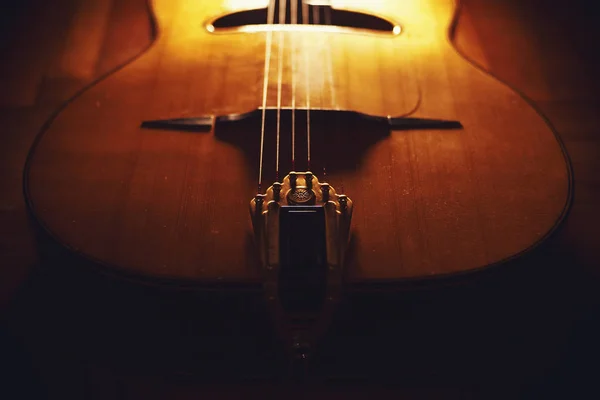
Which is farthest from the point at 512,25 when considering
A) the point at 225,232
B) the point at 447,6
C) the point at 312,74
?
the point at 225,232

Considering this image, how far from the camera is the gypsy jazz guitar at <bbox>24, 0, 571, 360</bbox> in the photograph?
0.80 meters

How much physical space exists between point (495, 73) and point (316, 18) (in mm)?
448

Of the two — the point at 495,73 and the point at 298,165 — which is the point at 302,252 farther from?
the point at 495,73

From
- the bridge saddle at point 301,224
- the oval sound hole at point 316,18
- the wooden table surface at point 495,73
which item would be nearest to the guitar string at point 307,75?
the oval sound hole at point 316,18

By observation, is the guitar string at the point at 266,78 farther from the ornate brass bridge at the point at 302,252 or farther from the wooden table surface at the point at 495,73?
the wooden table surface at the point at 495,73

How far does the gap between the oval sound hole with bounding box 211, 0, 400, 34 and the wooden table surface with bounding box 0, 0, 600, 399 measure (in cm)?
31

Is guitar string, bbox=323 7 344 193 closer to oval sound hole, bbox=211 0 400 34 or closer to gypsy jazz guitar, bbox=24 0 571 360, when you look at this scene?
gypsy jazz guitar, bbox=24 0 571 360

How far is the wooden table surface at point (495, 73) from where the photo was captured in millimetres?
918

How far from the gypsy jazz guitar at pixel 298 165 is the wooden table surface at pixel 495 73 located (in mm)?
113

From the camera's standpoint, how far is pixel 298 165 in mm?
934

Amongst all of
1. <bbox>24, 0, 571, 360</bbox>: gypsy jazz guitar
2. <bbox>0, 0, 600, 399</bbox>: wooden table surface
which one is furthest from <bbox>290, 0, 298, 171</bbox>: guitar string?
<bbox>0, 0, 600, 399</bbox>: wooden table surface

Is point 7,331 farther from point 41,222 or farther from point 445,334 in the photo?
point 445,334

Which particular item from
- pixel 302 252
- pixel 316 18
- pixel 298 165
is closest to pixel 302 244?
pixel 302 252

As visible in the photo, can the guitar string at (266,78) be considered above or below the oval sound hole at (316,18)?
below
